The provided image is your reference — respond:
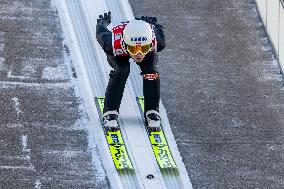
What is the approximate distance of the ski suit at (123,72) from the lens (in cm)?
1455

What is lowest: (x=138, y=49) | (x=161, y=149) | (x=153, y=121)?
(x=161, y=149)

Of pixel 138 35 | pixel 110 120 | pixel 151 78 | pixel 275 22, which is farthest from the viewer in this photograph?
pixel 275 22

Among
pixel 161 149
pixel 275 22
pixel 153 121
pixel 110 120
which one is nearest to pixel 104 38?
pixel 110 120

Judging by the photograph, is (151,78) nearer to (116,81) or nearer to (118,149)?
(116,81)

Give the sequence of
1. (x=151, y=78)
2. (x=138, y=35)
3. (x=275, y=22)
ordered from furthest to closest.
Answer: (x=275, y=22), (x=151, y=78), (x=138, y=35)

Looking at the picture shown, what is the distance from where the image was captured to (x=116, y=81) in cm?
1463

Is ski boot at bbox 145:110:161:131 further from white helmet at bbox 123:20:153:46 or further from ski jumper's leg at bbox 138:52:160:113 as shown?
white helmet at bbox 123:20:153:46

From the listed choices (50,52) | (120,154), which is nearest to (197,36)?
(50,52)

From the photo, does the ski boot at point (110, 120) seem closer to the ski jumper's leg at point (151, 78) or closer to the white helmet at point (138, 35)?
the ski jumper's leg at point (151, 78)

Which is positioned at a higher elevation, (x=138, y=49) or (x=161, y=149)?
(x=138, y=49)

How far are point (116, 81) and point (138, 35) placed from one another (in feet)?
2.34

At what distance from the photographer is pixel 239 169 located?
46.3 ft

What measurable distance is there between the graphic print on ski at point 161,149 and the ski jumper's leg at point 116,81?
53cm

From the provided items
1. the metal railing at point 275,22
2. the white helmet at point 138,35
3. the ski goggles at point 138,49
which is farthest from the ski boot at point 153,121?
the metal railing at point 275,22
